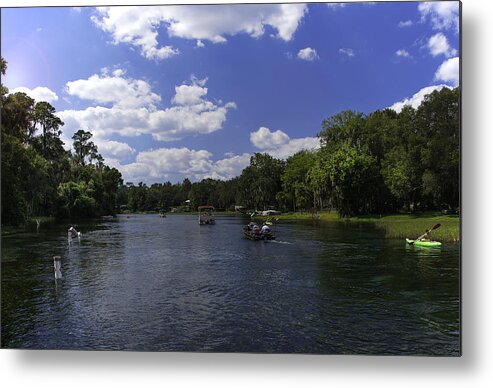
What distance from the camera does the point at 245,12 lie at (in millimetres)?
5301

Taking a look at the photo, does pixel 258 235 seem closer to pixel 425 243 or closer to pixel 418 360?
pixel 425 243

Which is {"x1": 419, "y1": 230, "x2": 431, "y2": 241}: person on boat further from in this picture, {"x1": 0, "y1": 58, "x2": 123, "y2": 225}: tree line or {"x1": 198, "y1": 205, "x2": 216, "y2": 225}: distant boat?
{"x1": 0, "y1": 58, "x2": 123, "y2": 225}: tree line

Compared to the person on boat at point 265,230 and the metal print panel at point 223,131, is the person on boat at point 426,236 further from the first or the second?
the person on boat at point 265,230

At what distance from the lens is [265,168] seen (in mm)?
8125

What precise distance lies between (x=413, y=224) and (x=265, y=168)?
344cm

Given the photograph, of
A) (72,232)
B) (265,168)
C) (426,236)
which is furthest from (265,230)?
(426,236)

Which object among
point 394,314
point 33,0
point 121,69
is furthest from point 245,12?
point 394,314

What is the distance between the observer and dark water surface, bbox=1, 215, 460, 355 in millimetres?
5160

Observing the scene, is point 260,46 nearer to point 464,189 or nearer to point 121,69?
point 121,69

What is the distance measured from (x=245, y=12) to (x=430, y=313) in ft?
15.6

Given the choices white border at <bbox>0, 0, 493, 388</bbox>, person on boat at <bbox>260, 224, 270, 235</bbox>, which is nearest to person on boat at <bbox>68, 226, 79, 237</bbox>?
white border at <bbox>0, 0, 493, 388</bbox>

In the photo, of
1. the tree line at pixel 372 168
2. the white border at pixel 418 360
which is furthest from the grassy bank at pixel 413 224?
the white border at pixel 418 360

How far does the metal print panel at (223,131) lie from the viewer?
522cm

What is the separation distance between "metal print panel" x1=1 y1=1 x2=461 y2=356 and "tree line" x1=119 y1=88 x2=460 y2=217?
0.23 feet
